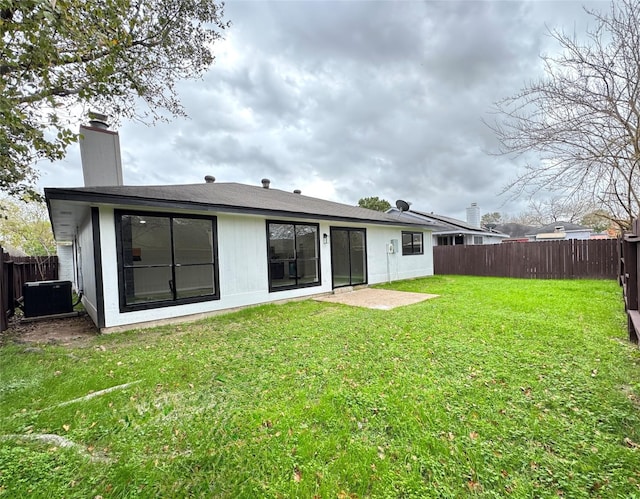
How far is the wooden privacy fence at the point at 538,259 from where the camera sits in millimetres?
10391

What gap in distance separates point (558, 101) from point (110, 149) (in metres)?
10.6

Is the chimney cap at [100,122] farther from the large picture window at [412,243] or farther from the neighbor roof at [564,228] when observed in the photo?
the neighbor roof at [564,228]

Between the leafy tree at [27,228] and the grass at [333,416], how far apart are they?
18.1m

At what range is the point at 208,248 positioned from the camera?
8.19 meters

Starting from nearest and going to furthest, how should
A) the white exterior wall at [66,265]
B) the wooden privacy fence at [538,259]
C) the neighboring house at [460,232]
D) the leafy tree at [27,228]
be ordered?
the wooden privacy fence at [538,259] → the white exterior wall at [66,265] → the leafy tree at [27,228] → the neighboring house at [460,232]

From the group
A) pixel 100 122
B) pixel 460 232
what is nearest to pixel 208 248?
pixel 100 122

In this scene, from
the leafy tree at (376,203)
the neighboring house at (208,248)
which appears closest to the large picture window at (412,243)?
the neighboring house at (208,248)

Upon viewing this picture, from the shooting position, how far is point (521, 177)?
712 centimetres

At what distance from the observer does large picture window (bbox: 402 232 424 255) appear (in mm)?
12190

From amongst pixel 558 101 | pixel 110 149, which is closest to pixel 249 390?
pixel 110 149

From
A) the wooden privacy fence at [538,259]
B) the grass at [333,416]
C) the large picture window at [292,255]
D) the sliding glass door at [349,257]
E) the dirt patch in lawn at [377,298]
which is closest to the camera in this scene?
the grass at [333,416]

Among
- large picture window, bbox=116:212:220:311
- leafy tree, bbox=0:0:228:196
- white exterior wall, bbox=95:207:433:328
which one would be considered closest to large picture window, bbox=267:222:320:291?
white exterior wall, bbox=95:207:433:328

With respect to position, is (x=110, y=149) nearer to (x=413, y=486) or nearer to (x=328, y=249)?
(x=328, y=249)

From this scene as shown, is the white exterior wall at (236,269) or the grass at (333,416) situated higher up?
the white exterior wall at (236,269)
